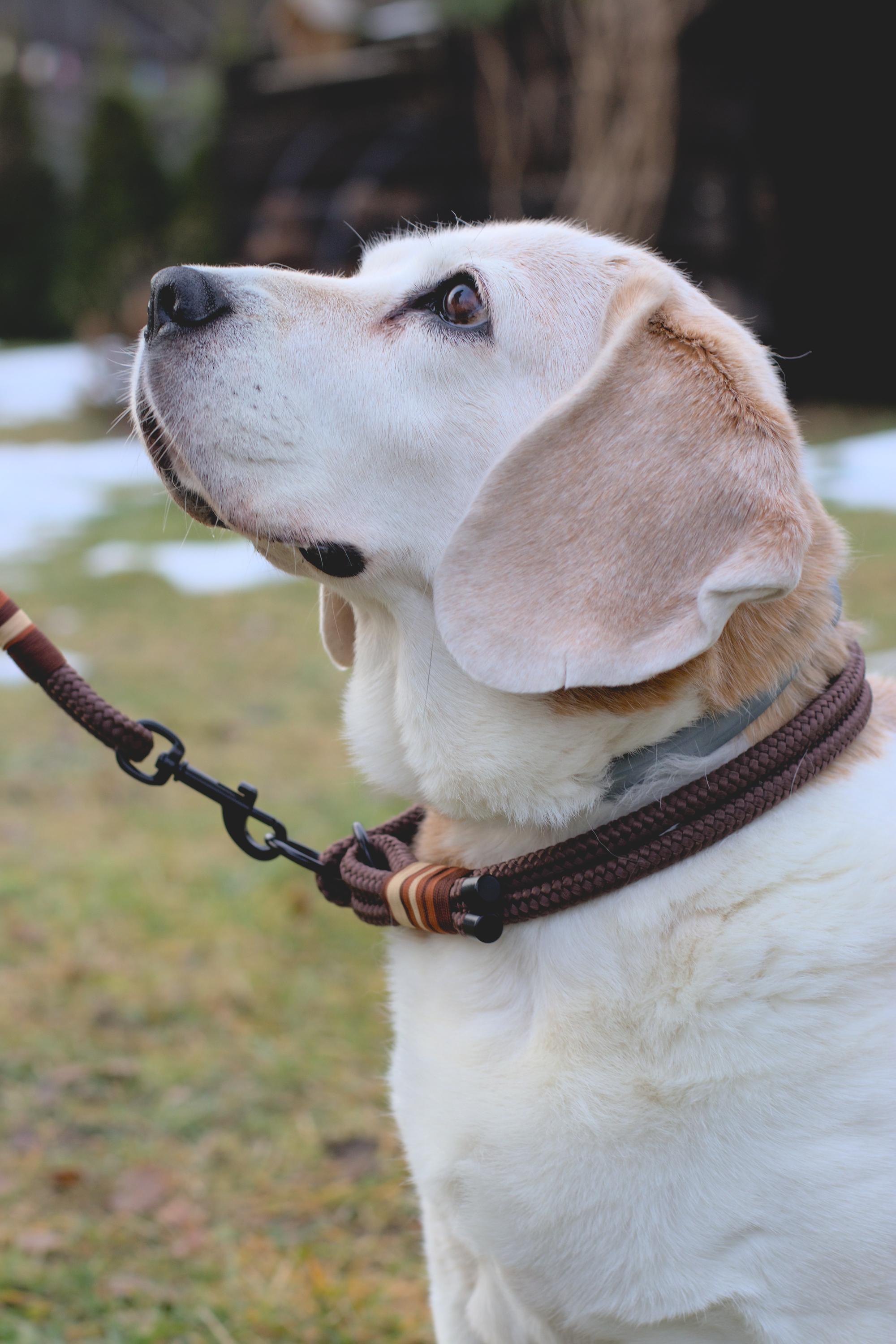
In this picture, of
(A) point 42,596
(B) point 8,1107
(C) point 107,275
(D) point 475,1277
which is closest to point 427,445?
(D) point 475,1277

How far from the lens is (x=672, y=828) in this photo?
1620 mm

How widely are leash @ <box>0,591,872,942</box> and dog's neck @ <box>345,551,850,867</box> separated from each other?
0.04 m

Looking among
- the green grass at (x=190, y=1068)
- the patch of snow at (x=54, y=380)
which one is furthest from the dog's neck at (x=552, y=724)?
the patch of snow at (x=54, y=380)

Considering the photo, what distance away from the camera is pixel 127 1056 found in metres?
3.16

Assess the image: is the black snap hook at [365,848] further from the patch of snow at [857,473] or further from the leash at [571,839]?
the patch of snow at [857,473]

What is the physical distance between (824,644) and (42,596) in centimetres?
658

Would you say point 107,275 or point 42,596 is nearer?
point 42,596

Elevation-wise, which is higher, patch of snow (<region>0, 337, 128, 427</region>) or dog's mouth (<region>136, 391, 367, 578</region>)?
dog's mouth (<region>136, 391, 367, 578</region>)

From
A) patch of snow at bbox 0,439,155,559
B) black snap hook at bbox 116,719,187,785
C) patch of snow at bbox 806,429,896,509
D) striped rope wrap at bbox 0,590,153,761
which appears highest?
striped rope wrap at bbox 0,590,153,761

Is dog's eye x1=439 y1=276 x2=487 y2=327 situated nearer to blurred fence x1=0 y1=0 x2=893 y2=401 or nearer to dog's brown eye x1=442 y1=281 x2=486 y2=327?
dog's brown eye x1=442 y1=281 x2=486 y2=327

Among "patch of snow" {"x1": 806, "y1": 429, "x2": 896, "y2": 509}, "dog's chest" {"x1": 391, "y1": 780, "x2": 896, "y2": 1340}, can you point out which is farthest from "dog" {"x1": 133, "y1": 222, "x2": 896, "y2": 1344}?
"patch of snow" {"x1": 806, "y1": 429, "x2": 896, "y2": 509}

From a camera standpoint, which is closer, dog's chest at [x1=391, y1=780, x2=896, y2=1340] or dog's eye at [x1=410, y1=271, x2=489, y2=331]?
dog's chest at [x1=391, y1=780, x2=896, y2=1340]

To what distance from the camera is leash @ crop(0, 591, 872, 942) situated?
162 cm

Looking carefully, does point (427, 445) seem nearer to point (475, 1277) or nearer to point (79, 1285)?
point (475, 1277)
